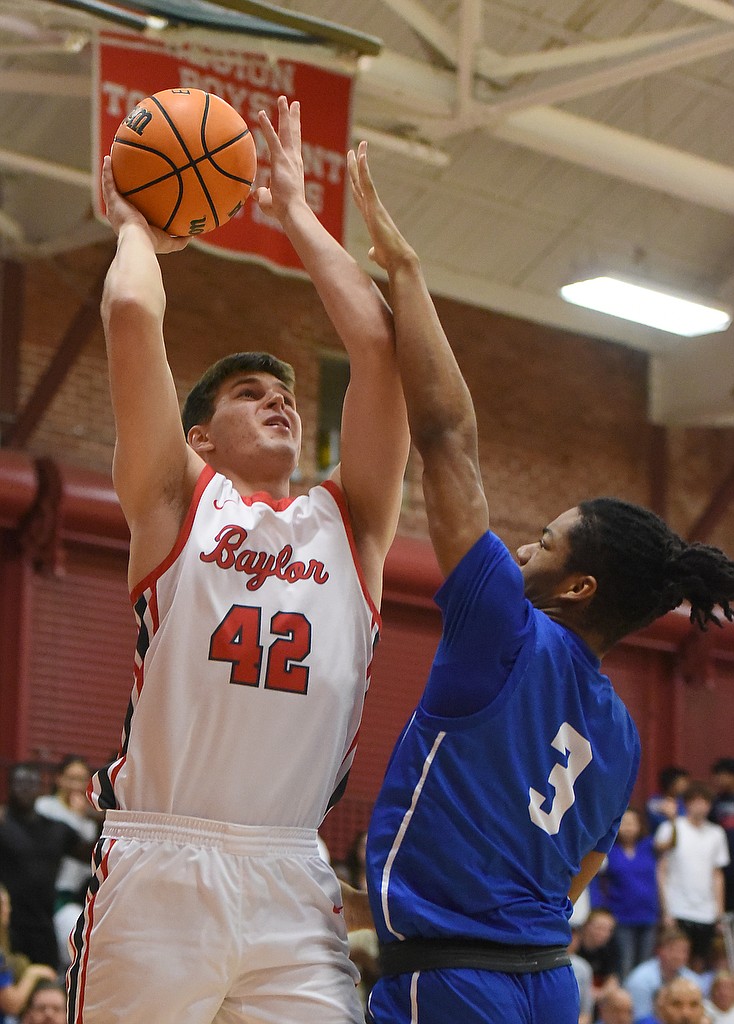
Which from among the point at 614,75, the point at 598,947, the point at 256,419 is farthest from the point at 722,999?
the point at 256,419

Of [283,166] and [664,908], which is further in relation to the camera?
[664,908]

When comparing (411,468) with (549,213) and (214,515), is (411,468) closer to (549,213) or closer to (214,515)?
(549,213)

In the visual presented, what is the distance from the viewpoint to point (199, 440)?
4.30 m

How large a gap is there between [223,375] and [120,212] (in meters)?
0.53

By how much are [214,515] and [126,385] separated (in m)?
0.38

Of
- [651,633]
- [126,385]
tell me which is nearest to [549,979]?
[126,385]

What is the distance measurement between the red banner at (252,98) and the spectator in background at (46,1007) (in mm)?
4803

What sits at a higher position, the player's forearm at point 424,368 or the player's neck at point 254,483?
the player's forearm at point 424,368

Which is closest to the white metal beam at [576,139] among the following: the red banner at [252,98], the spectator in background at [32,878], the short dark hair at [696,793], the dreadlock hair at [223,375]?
the red banner at [252,98]

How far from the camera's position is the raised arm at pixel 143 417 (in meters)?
3.78

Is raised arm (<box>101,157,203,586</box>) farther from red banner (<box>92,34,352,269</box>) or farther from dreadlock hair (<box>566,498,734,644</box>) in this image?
red banner (<box>92,34,352,269</box>)

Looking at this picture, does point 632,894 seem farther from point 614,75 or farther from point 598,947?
point 614,75

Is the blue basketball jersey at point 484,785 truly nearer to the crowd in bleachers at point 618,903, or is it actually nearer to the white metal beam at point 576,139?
the crowd in bleachers at point 618,903

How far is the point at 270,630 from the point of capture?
3.78 metres
